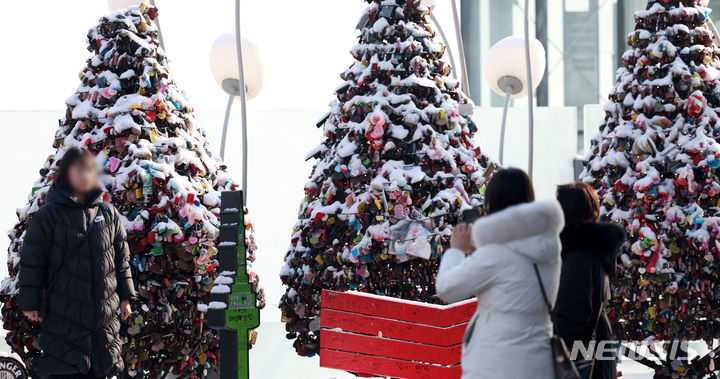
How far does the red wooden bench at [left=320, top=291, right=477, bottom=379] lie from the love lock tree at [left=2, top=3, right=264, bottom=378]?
2.95ft

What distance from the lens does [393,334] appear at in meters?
5.98

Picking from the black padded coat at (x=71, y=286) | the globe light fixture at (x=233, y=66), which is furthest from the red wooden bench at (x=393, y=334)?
the globe light fixture at (x=233, y=66)

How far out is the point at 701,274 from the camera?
21.8ft

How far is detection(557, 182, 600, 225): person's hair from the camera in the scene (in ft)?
12.5

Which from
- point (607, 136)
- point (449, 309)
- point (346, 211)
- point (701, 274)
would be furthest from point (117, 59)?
point (701, 274)

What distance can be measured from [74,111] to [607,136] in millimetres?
3792

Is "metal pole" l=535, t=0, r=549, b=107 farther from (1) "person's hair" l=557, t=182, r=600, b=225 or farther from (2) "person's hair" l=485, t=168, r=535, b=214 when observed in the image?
(2) "person's hair" l=485, t=168, r=535, b=214

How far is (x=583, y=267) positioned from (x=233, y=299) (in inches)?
84.4

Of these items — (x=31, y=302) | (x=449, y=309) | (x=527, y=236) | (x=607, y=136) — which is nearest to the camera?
(x=527, y=236)

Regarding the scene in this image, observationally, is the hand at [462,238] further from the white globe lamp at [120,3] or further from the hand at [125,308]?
the white globe lamp at [120,3]

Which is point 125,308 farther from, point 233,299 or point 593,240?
point 593,240

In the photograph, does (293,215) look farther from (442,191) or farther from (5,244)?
(442,191)

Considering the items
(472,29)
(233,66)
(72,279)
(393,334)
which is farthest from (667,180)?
(472,29)

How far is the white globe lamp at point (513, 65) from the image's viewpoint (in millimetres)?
9500
